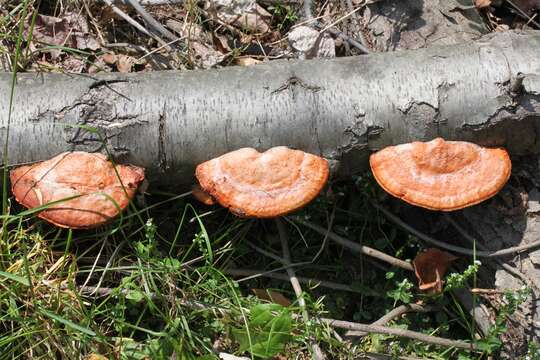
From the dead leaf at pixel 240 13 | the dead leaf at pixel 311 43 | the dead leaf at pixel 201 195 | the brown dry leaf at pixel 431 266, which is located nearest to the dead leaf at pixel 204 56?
the dead leaf at pixel 240 13

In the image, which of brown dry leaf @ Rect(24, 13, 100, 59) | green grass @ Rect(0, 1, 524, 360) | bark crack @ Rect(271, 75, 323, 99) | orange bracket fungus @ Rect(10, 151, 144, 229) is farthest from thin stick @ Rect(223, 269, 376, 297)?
brown dry leaf @ Rect(24, 13, 100, 59)

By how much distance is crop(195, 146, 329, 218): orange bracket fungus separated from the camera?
3.71 m

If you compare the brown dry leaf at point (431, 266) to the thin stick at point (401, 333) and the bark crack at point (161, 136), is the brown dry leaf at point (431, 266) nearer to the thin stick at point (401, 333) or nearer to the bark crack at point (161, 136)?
the thin stick at point (401, 333)

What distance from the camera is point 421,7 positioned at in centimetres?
496

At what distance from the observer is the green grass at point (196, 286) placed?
396 centimetres

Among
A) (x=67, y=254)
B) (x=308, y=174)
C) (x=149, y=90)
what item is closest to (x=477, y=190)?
(x=308, y=174)

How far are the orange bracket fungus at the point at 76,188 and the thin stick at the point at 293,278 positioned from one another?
1112 mm

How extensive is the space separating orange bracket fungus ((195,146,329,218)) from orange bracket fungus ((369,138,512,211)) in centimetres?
43

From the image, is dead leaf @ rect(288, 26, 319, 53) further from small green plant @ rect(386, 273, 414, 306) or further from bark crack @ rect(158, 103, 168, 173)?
small green plant @ rect(386, 273, 414, 306)

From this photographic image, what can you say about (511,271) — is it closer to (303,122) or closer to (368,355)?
(368,355)

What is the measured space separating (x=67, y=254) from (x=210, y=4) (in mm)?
2476

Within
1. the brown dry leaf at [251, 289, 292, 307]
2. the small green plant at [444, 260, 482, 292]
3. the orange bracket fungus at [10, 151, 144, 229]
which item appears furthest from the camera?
the brown dry leaf at [251, 289, 292, 307]

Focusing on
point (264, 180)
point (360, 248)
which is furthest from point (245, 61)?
point (360, 248)

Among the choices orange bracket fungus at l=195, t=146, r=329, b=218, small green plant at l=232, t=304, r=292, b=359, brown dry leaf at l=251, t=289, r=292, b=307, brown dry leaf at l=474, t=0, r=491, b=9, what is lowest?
brown dry leaf at l=251, t=289, r=292, b=307
